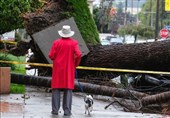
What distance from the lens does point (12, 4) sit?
15.6 meters

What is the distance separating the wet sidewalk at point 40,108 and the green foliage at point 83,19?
2.65 m

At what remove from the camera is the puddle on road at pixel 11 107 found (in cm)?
1040

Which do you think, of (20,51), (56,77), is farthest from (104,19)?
(56,77)

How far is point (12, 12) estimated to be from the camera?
15.7 metres

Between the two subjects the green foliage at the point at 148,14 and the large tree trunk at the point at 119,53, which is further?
the green foliage at the point at 148,14

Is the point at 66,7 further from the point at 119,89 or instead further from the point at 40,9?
the point at 119,89

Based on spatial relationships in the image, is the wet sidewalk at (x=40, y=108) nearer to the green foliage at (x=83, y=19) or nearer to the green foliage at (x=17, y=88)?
the green foliage at (x=17, y=88)

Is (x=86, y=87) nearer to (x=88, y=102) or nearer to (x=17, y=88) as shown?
(x=17, y=88)

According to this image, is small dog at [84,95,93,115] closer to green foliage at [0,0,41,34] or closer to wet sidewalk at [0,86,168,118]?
wet sidewalk at [0,86,168,118]

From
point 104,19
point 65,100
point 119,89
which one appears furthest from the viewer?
point 104,19

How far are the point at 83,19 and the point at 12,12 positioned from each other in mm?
2133

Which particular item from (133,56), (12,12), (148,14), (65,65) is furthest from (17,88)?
(148,14)

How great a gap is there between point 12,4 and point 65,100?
6.00 m

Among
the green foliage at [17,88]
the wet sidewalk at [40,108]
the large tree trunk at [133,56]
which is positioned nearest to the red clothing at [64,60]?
the wet sidewalk at [40,108]
